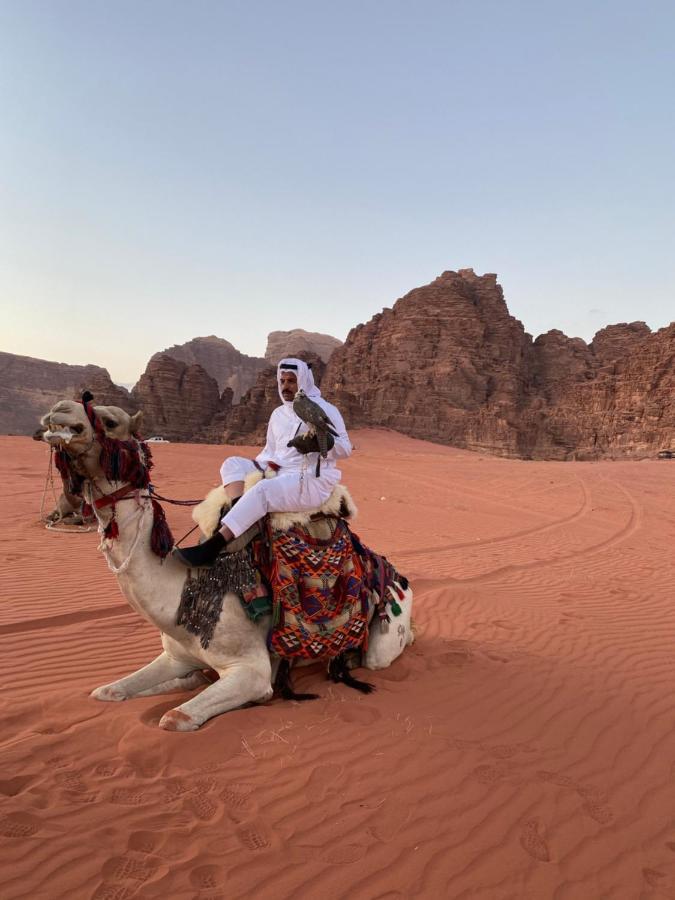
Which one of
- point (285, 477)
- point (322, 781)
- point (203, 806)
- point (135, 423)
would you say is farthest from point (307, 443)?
point (203, 806)

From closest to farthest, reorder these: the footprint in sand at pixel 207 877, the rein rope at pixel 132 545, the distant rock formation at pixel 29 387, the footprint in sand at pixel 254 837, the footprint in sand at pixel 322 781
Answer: the footprint in sand at pixel 207 877 → the footprint in sand at pixel 254 837 → the footprint in sand at pixel 322 781 → the rein rope at pixel 132 545 → the distant rock formation at pixel 29 387

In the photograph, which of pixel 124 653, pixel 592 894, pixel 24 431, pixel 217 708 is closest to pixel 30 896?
pixel 217 708

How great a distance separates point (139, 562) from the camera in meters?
3.35

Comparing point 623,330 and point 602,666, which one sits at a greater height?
point 623,330

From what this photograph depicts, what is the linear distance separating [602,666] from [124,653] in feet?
14.9

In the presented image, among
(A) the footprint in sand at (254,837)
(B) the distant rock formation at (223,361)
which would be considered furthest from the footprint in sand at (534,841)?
(B) the distant rock formation at (223,361)

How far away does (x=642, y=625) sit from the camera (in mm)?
6555

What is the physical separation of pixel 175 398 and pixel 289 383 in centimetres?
6600

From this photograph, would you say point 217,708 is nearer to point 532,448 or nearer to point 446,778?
point 446,778

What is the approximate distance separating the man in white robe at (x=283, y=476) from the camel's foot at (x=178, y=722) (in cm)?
88

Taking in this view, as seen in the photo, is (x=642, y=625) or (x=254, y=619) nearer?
(x=254, y=619)

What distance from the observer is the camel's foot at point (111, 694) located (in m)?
3.59

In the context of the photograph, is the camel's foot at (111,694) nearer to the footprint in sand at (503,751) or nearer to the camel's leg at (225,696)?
the camel's leg at (225,696)

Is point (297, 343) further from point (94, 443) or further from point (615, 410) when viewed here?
point (94, 443)
